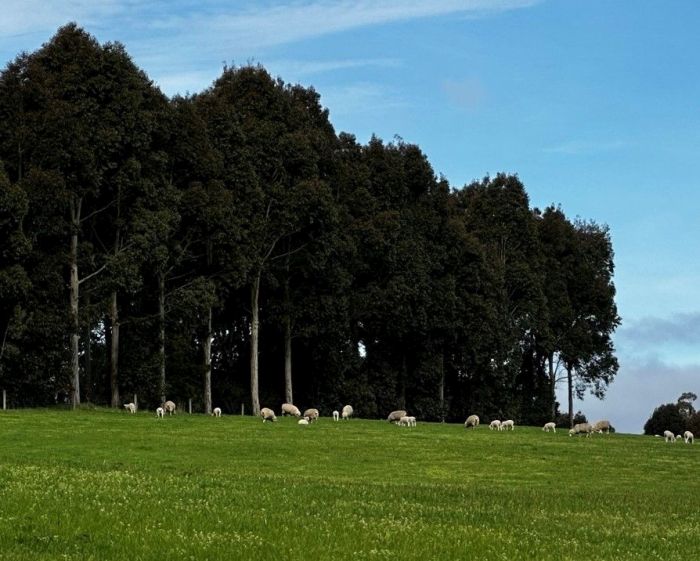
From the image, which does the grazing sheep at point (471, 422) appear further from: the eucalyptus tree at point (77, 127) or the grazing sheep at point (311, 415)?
the eucalyptus tree at point (77, 127)

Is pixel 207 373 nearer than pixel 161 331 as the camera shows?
No

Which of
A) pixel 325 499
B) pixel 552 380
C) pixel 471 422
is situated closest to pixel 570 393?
pixel 552 380

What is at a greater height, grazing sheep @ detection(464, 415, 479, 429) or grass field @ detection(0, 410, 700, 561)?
grass field @ detection(0, 410, 700, 561)

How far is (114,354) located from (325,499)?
43131mm

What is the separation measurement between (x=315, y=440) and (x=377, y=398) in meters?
38.7

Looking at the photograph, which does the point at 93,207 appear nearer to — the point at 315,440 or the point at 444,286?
the point at 315,440

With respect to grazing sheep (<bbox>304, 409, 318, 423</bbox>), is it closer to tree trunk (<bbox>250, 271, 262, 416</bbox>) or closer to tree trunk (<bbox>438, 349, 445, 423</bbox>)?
tree trunk (<bbox>250, 271, 262, 416</bbox>)

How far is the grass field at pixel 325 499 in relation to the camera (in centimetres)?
1602

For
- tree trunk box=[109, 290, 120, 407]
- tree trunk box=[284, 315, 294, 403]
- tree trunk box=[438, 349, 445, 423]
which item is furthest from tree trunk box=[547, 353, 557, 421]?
tree trunk box=[109, 290, 120, 407]

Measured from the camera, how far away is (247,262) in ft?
227

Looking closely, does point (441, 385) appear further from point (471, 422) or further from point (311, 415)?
point (311, 415)

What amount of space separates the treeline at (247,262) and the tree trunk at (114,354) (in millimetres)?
130

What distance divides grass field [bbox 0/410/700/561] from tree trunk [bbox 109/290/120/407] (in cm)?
1502

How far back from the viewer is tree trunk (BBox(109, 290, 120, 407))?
62.5 meters
